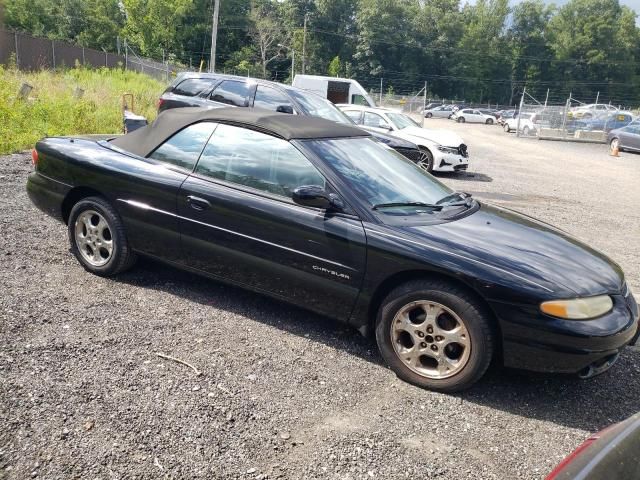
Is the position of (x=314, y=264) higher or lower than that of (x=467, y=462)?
higher

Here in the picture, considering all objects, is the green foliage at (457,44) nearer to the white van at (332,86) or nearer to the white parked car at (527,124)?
the white parked car at (527,124)

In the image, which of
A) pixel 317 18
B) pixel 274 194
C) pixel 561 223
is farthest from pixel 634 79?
pixel 274 194

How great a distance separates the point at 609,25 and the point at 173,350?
9444 centimetres

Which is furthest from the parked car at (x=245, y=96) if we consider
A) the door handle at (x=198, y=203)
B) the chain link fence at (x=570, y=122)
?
the chain link fence at (x=570, y=122)

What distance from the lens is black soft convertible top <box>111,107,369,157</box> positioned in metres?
3.84

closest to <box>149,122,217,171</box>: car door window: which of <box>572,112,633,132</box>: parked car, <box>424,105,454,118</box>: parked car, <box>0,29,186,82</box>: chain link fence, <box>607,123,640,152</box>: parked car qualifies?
<box>0,29,186,82</box>: chain link fence

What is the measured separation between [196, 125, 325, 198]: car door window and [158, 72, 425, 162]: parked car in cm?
504

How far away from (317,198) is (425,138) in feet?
29.6

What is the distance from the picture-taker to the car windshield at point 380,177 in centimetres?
355

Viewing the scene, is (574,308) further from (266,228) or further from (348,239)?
(266,228)

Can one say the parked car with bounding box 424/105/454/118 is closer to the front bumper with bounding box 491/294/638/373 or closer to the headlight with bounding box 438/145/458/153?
the headlight with bounding box 438/145/458/153

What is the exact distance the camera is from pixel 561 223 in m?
8.00

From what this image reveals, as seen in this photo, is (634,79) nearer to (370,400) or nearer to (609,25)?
(609,25)

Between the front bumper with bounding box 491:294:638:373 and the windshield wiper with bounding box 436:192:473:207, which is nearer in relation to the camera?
the front bumper with bounding box 491:294:638:373
